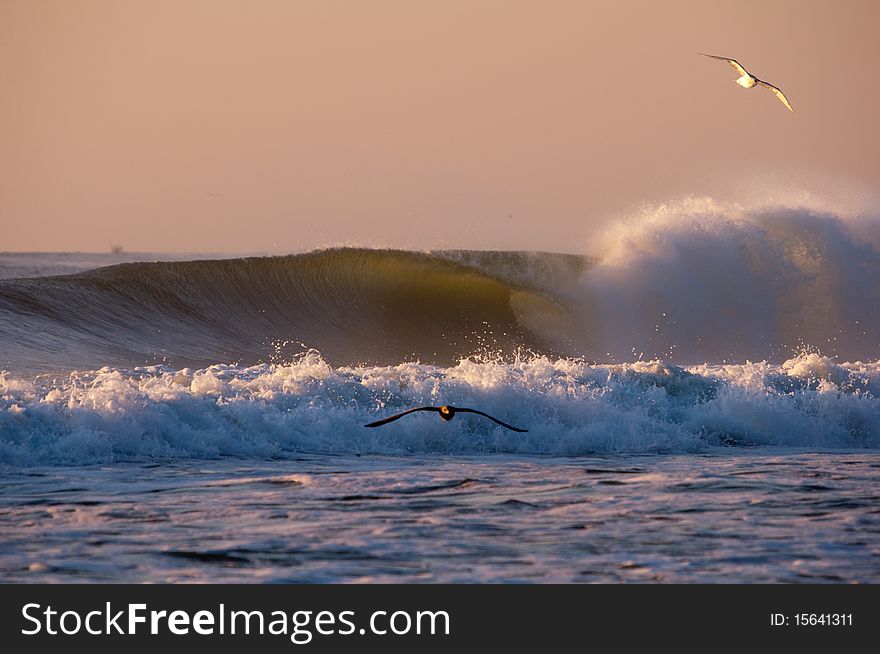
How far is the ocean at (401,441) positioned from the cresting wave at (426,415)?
4 cm

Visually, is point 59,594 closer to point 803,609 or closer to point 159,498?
point 159,498

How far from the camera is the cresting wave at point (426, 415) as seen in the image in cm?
1306

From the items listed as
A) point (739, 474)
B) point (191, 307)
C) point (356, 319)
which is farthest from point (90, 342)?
point (739, 474)

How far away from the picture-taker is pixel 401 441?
1380 centimetres

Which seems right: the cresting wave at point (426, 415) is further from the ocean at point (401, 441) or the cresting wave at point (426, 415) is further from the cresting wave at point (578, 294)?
the cresting wave at point (578, 294)

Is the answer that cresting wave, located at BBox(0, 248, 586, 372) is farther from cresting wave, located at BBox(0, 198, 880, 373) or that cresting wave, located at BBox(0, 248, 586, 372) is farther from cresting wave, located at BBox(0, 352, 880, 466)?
cresting wave, located at BBox(0, 352, 880, 466)

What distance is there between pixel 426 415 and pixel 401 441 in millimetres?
591

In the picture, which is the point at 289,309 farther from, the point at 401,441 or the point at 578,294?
the point at 401,441

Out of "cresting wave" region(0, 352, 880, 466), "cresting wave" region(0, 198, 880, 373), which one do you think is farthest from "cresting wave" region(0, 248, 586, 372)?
"cresting wave" region(0, 352, 880, 466)

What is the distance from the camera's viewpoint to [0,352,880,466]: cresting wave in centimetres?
1306

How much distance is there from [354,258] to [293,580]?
25.0m

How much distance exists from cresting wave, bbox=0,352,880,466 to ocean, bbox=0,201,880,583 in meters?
0.04

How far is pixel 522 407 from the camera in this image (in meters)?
15.3

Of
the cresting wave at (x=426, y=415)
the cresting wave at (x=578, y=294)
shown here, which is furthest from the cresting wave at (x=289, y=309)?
the cresting wave at (x=426, y=415)
